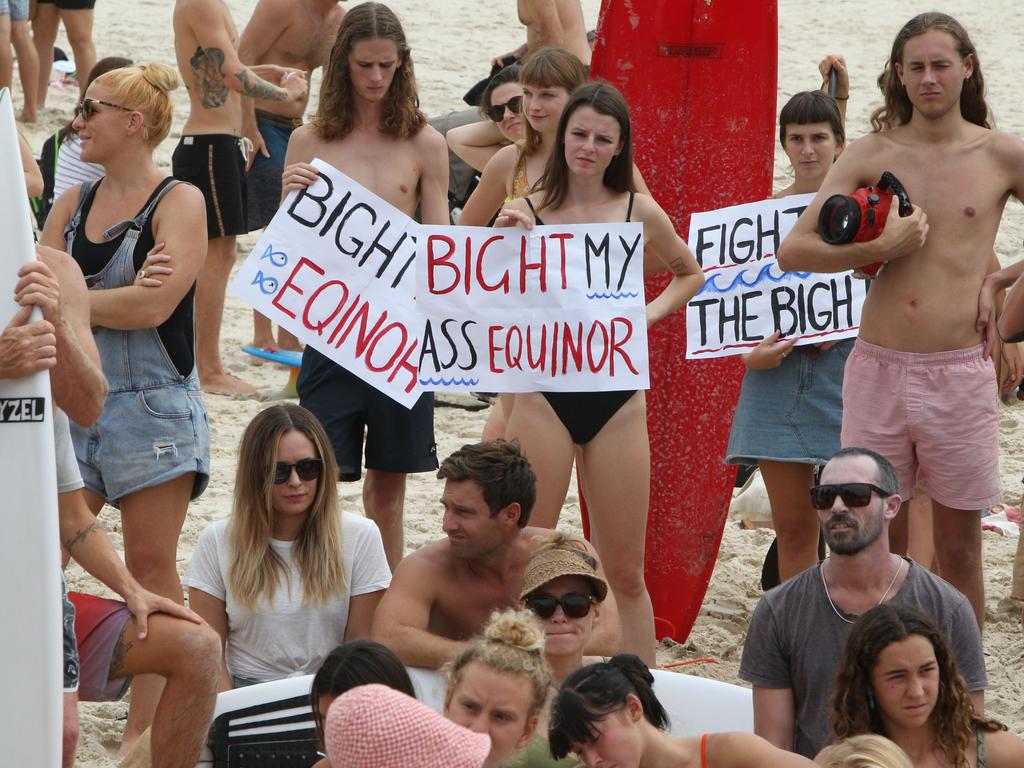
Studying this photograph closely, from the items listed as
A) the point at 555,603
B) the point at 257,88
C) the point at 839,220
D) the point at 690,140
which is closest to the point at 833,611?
the point at 555,603

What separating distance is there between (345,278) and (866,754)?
2476mm

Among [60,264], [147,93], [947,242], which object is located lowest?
[60,264]

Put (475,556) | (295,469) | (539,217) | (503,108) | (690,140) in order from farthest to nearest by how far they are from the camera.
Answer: (503,108) < (690,140) < (539,217) < (475,556) < (295,469)

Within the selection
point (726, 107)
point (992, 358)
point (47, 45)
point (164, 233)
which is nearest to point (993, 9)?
point (47, 45)

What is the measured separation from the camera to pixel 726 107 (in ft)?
19.8

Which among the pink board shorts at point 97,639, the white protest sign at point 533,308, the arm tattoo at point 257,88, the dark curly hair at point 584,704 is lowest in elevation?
the dark curly hair at point 584,704

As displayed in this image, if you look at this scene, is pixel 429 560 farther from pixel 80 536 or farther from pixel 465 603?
pixel 80 536

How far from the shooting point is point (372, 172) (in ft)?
17.3

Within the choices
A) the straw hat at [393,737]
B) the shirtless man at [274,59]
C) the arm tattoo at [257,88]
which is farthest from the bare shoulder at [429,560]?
the shirtless man at [274,59]

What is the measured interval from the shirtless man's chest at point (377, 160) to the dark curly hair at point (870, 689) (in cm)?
225

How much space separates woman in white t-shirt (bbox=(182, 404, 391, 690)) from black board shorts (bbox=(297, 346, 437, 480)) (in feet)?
2.62

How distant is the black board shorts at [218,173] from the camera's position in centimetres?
723

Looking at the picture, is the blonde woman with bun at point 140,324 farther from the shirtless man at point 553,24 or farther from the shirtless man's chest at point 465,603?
the shirtless man at point 553,24

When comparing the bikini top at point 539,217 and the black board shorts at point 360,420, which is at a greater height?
the bikini top at point 539,217
